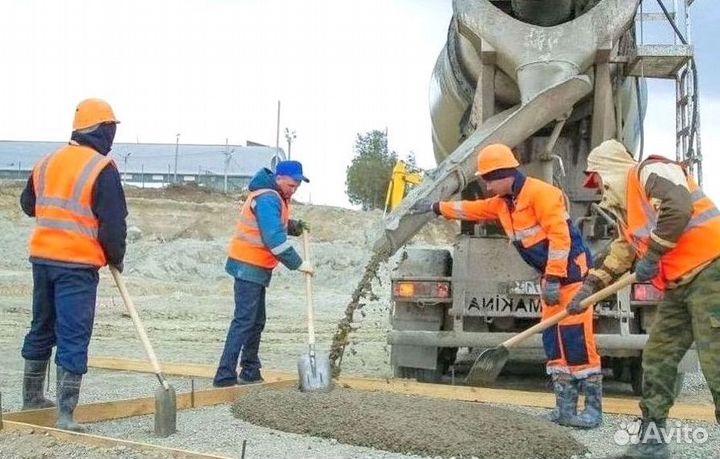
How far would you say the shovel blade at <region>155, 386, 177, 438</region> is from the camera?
15.5 feet

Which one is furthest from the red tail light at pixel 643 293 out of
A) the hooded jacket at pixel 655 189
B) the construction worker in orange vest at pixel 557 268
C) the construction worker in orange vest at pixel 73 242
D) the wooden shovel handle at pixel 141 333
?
the construction worker in orange vest at pixel 73 242

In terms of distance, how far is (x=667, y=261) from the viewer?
4.33 m

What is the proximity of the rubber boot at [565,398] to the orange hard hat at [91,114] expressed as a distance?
3.18 m

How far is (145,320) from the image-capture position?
44.3 ft

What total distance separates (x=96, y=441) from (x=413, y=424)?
163 centimetres

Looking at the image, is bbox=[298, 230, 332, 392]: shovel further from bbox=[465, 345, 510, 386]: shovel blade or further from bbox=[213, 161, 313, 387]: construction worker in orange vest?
bbox=[465, 345, 510, 386]: shovel blade

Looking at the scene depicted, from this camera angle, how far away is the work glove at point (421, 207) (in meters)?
6.25

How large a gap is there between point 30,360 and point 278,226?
2.00 metres

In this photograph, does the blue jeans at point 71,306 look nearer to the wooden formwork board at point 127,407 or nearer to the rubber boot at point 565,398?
the wooden formwork board at point 127,407

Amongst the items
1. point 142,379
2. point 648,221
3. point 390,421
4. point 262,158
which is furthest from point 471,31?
point 262,158

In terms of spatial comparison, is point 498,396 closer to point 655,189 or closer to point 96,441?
point 655,189

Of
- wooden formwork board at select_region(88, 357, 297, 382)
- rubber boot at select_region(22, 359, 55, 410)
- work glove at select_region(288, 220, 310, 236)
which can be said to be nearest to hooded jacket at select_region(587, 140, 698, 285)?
work glove at select_region(288, 220, 310, 236)

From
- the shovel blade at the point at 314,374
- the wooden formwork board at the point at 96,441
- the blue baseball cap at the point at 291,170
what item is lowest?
the wooden formwork board at the point at 96,441
